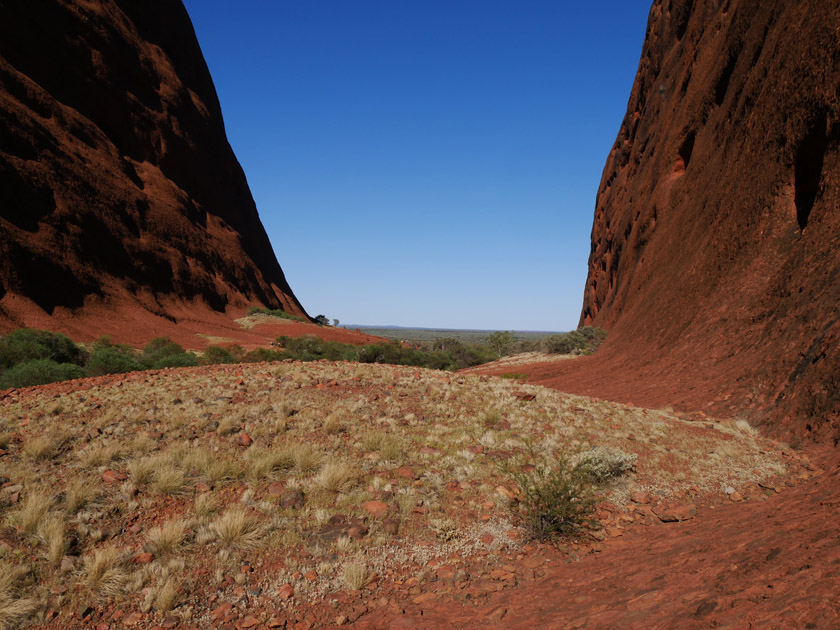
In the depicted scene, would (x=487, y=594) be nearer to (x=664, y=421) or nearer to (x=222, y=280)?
(x=664, y=421)

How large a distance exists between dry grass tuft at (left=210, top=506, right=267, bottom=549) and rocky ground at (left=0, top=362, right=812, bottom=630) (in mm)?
18

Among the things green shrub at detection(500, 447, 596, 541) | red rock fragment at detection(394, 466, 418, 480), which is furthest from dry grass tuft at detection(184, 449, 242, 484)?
green shrub at detection(500, 447, 596, 541)

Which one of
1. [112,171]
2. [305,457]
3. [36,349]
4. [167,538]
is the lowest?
[167,538]

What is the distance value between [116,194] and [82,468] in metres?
39.8

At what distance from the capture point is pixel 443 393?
32.9ft

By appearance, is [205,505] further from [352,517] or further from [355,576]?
[355,576]

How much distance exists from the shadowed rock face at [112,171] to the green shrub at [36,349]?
731 cm

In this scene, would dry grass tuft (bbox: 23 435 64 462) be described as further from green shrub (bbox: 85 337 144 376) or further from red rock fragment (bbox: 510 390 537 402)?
green shrub (bbox: 85 337 144 376)

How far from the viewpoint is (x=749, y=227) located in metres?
13.6

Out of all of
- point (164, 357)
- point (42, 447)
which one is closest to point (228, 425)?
point (42, 447)

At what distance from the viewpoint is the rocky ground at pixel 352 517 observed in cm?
369

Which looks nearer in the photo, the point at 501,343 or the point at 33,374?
the point at 33,374

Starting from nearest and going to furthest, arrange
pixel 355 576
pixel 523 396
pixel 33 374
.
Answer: pixel 355 576 < pixel 523 396 < pixel 33 374

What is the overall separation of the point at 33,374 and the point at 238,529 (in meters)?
12.4
